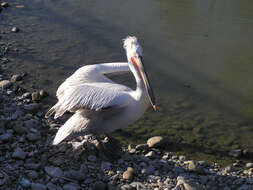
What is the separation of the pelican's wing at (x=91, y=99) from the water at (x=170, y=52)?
1029 millimetres

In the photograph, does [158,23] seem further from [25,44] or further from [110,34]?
[25,44]

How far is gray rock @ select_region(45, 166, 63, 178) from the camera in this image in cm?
289

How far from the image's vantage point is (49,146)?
332 cm

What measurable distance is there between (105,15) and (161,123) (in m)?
3.82

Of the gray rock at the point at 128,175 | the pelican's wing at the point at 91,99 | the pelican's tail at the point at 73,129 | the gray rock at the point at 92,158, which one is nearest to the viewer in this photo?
the pelican's wing at the point at 91,99

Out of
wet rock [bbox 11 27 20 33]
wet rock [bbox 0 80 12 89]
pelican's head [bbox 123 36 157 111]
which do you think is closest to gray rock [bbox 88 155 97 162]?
pelican's head [bbox 123 36 157 111]

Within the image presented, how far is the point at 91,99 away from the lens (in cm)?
289

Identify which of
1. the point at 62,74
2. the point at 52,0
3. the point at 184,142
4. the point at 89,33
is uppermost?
the point at 52,0

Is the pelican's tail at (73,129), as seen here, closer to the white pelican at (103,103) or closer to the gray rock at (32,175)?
the white pelican at (103,103)

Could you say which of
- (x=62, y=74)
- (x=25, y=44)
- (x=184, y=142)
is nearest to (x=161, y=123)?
(x=184, y=142)

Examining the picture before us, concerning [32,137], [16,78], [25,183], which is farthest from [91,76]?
[16,78]

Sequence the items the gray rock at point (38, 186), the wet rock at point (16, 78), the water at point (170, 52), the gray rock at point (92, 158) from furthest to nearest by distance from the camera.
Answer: the wet rock at point (16, 78) → the water at point (170, 52) → the gray rock at point (92, 158) → the gray rock at point (38, 186)

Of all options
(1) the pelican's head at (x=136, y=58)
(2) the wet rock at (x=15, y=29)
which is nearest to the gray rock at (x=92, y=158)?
(1) the pelican's head at (x=136, y=58)

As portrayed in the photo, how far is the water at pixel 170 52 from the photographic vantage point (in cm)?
416
